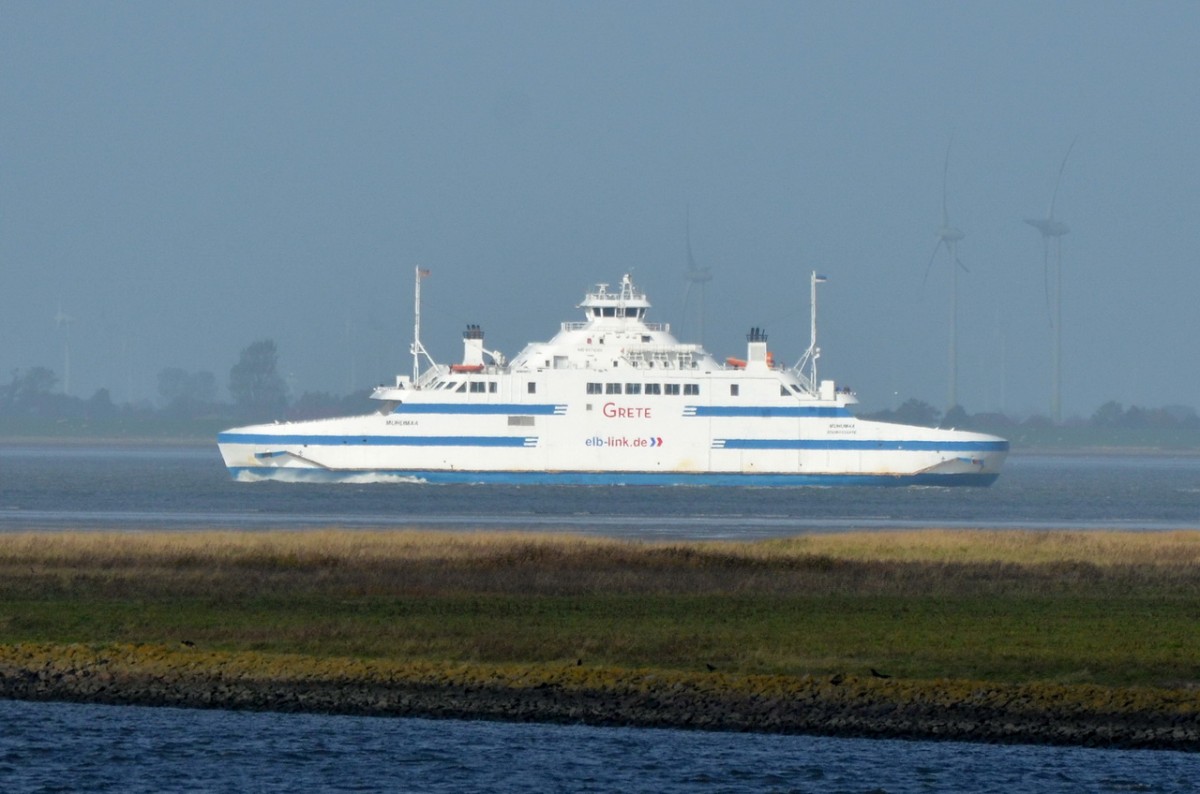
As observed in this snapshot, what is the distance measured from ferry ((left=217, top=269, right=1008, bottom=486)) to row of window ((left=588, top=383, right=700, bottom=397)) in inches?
1.5

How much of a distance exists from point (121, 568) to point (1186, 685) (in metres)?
17.8

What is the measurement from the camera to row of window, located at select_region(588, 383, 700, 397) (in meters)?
77.4

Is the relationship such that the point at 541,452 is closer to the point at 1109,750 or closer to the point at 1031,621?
the point at 1031,621

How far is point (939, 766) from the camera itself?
18.0 m

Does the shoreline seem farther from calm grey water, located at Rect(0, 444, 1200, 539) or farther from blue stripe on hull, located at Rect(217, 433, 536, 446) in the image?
blue stripe on hull, located at Rect(217, 433, 536, 446)

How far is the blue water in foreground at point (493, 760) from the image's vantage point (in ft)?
56.4

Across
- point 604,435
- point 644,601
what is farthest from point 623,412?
point 644,601

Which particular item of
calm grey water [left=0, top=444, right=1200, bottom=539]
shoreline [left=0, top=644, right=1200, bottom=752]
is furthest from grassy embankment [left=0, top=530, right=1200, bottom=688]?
calm grey water [left=0, top=444, right=1200, bottom=539]

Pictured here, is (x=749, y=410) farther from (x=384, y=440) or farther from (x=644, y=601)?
(x=644, y=601)

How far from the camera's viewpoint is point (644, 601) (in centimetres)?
2817

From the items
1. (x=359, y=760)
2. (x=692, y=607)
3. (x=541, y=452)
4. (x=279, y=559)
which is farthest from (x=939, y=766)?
(x=541, y=452)

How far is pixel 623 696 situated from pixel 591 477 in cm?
5663

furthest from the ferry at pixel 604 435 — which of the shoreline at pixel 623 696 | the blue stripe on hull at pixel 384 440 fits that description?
the shoreline at pixel 623 696

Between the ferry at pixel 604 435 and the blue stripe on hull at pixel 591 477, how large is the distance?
0.05 meters
